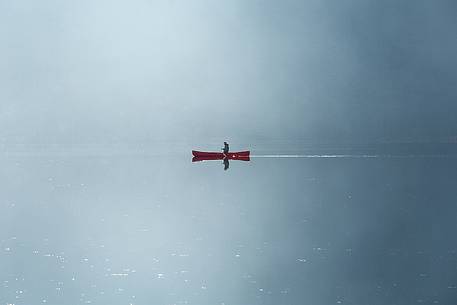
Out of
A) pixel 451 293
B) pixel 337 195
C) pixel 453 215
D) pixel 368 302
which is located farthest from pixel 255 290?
pixel 337 195

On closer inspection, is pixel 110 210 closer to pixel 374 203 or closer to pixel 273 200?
pixel 273 200

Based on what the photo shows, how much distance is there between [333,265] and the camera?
345 ft

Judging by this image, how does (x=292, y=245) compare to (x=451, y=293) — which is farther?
(x=292, y=245)

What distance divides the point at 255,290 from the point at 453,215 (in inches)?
2844

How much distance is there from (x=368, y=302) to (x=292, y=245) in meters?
35.8

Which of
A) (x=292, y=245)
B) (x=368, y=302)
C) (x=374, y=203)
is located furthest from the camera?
(x=374, y=203)

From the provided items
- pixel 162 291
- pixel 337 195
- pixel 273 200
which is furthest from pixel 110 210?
pixel 162 291

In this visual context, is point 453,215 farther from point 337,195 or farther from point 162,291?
point 162,291

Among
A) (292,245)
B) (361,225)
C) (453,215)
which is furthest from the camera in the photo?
(453,215)

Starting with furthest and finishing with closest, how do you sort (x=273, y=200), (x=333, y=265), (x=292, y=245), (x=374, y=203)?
(x=273, y=200)
(x=374, y=203)
(x=292, y=245)
(x=333, y=265)

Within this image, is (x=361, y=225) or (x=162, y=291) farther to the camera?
(x=361, y=225)

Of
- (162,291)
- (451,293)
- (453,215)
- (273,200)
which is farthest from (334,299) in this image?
(273,200)

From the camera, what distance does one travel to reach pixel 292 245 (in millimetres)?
120625

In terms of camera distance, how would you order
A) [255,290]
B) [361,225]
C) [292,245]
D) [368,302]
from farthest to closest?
[361,225] < [292,245] < [255,290] < [368,302]
